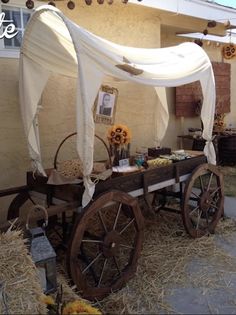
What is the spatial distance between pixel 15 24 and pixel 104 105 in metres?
1.35

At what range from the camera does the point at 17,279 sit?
2299mm

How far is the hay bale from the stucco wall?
69.2 inches

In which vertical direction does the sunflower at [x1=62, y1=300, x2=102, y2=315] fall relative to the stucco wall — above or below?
below

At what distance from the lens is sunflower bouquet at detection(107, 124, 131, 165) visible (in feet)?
12.5

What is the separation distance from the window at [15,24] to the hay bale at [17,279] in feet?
7.54

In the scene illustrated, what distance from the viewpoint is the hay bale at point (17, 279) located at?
2139mm

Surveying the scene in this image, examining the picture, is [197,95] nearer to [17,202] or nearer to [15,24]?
[15,24]

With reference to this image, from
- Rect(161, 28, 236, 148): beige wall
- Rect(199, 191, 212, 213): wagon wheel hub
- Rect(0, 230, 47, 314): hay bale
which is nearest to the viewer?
Rect(0, 230, 47, 314): hay bale

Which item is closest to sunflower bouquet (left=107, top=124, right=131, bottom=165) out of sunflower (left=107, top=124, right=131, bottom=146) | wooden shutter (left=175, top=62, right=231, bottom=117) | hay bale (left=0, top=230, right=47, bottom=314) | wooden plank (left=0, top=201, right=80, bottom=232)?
sunflower (left=107, top=124, right=131, bottom=146)

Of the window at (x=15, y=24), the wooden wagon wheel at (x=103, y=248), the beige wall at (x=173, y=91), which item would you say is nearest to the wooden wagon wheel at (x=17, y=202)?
the wooden wagon wheel at (x=103, y=248)

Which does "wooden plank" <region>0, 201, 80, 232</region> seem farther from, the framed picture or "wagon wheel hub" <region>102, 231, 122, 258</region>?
the framed picture

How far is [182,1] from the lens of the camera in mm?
5930

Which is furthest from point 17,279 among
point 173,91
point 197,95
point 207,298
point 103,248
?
point 197,95

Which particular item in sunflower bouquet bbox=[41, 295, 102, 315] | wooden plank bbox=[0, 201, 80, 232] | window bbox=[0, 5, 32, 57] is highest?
window bbox=[0, 5, 32, 57]
